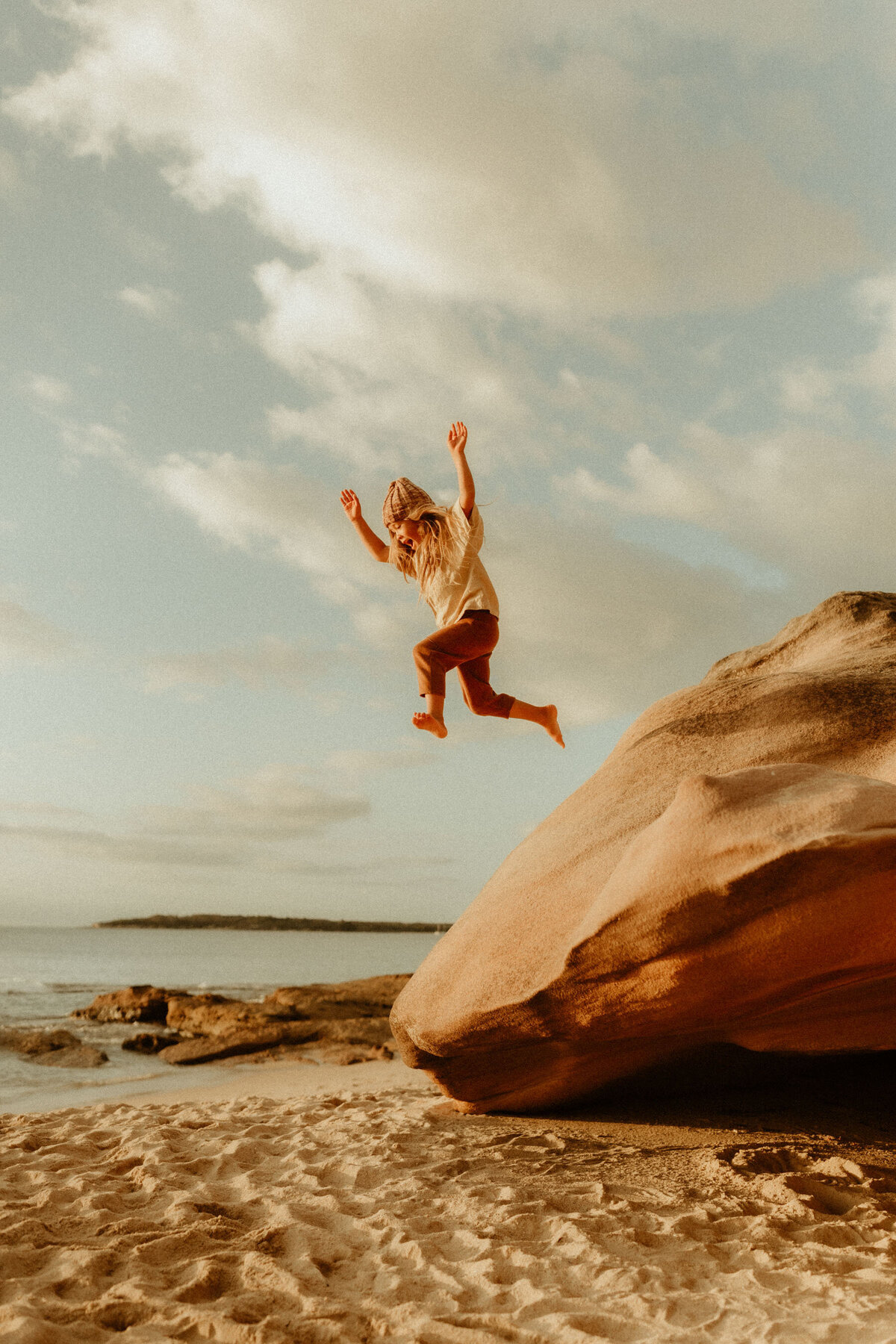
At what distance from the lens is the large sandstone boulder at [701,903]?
3.34 m

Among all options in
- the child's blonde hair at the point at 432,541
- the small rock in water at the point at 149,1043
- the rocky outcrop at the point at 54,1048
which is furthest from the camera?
the small rock in water at the point at 149,1043

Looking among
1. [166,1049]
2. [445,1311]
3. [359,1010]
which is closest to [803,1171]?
[445,1311]

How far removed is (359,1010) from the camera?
1370 cm

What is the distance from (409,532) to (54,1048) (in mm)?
8861

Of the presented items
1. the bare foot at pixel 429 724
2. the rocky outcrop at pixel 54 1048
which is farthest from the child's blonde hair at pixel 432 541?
the rocky outcrop at pixel 54 1048

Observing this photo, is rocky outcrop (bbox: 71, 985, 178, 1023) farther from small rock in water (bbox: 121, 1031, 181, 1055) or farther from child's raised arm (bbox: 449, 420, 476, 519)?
child's raised arm (bbox: 449, 420, 476, 519)

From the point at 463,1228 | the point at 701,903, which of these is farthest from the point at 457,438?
the point at 463,1228

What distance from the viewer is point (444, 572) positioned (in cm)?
585

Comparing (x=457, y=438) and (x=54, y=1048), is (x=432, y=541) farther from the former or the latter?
(x=54, y=1048)

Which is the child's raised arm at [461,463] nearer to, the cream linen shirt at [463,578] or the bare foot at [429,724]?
the cream linen shirt at [463,578]

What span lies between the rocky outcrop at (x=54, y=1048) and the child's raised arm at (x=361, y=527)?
291 inches

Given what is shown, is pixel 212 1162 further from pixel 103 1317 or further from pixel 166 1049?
pixel 166 1049

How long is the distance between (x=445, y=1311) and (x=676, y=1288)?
0.79 meters

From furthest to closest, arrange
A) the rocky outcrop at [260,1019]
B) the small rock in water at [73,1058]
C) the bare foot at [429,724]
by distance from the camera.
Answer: the rocky outcrop at [260,1019]
the small rock in water at [73,1058]
the bare foot at [429,724]
